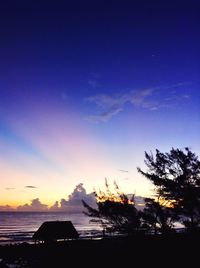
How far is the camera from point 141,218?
28.2m

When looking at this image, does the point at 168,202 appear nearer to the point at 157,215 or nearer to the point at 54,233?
the point at 157,215

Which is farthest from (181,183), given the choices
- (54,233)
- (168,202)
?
(54,233)

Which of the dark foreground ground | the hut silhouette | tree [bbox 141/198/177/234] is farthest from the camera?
the hut silhouette

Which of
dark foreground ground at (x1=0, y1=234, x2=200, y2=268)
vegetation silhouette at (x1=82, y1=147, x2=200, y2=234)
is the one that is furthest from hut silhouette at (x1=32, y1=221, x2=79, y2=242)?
vegetation silhouette at (x1=82, y1=147, x2=200, y2=234)

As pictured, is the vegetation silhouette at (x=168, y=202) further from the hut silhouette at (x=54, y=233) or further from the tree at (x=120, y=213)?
the hut silhouette at (x=54, y=233)

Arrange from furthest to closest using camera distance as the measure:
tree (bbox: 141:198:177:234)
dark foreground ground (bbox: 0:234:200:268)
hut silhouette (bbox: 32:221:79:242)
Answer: hut silhouette (bbox: 32:221:79:242) < tree (bbox: 141:198:177:234) < dark foreground ground (bbox: 0:234:200:268)

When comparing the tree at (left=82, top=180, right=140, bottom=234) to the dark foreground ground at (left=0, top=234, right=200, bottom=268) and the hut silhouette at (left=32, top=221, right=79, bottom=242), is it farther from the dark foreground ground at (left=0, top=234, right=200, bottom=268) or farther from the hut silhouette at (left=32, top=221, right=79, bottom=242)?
the hut silhouette at (left=32, top=221, right=79, bottom=242)

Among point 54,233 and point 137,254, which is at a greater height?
point 54,233

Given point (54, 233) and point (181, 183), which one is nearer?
point (181, 183)

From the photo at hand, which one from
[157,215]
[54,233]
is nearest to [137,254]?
[157,215]

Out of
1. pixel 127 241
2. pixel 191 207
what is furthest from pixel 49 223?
pixel 191 207

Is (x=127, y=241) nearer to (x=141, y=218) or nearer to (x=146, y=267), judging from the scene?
(x=141, y=218)

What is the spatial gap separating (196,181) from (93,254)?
13168mm

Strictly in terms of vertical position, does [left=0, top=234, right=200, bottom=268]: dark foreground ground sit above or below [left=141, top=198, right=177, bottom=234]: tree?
below
